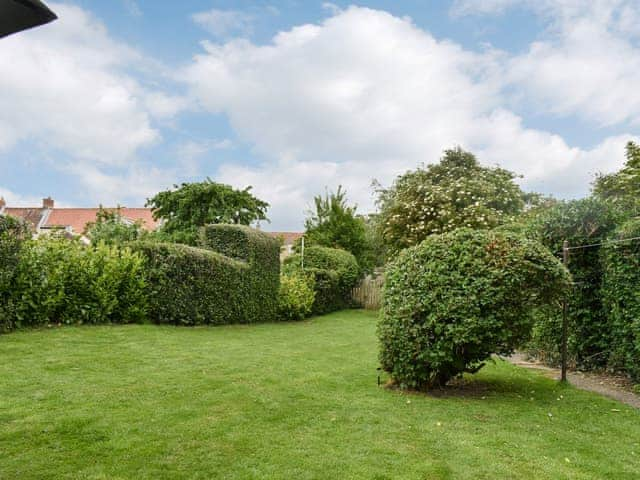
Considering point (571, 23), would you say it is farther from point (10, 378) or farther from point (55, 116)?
point (10, 378)

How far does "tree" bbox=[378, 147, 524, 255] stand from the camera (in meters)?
18.0

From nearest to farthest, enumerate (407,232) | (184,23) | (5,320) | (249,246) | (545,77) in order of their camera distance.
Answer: (184,23) < (5,320) < (545,77) < (249,246) < (407,232)

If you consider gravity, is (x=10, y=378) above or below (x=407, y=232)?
below

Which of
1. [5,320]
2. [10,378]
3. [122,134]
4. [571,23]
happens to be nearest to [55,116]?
[122,134]

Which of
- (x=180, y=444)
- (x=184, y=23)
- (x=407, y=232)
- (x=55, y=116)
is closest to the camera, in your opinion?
(x=180, y=444)

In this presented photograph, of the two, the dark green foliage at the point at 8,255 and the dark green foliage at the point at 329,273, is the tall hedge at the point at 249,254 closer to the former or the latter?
the dark green foliage at the point at 329,273

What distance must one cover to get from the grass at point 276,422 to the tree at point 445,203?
11.0 m

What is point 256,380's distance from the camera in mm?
5996

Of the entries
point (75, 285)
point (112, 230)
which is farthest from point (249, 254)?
point (112, 230)

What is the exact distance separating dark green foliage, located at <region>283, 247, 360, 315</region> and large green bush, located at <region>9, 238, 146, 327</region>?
8.09 metres

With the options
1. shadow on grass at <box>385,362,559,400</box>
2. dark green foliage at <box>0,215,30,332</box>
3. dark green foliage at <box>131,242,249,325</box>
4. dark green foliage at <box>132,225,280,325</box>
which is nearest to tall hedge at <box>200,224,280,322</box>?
dark green foliage at <box>132,225,280,325</box>

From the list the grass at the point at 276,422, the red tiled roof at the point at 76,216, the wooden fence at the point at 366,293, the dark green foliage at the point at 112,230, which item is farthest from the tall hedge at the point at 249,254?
the red tiled roof at the point at 76,216

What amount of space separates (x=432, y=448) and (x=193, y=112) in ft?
23.3

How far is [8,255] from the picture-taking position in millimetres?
8164
